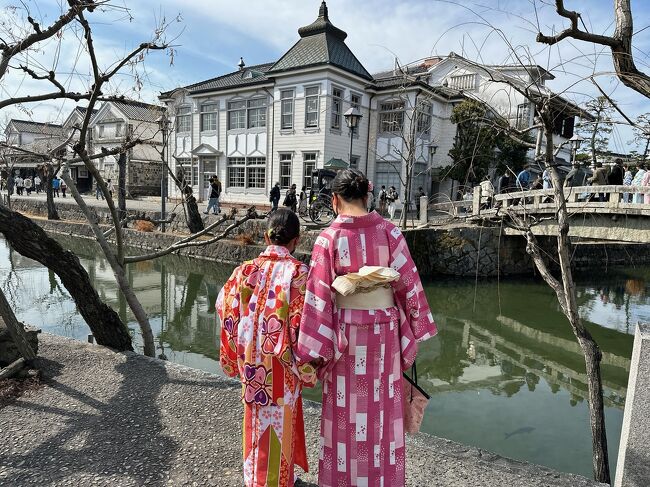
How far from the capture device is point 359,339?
2.08 metres

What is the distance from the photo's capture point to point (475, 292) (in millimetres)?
12219

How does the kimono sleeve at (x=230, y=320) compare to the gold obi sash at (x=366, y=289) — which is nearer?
the gold obi sash at (x=366, y=289)

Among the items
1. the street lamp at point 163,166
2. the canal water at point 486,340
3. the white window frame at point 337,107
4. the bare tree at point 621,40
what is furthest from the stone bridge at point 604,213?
the white window frame at point 337,107

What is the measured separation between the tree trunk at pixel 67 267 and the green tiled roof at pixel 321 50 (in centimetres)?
1587

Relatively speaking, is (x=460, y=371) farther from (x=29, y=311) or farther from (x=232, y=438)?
(x=29, y=311)

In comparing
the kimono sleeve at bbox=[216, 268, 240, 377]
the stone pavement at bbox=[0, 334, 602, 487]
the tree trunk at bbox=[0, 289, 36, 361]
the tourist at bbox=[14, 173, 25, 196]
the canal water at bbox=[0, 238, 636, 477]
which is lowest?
the canal water at bbox=[0, 238, 636, 477]

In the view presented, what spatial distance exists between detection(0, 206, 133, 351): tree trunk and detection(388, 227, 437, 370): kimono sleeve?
134 inches

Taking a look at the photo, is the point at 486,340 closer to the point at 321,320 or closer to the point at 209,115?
the point at 321,320

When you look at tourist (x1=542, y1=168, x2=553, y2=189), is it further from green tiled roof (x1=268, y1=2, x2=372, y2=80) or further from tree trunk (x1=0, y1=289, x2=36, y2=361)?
green tiled roof (x1=268, y1=2, x2=372, y2=80)

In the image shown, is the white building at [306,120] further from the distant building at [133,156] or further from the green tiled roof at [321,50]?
the distant building at [133,156]

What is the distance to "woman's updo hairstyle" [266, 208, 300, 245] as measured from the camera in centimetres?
231

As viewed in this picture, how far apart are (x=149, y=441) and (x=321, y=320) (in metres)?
1.64

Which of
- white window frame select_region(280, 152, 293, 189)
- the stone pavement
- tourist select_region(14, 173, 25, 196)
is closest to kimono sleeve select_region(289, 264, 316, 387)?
the stone pavement

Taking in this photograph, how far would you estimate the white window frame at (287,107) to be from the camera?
1955 centimetres
